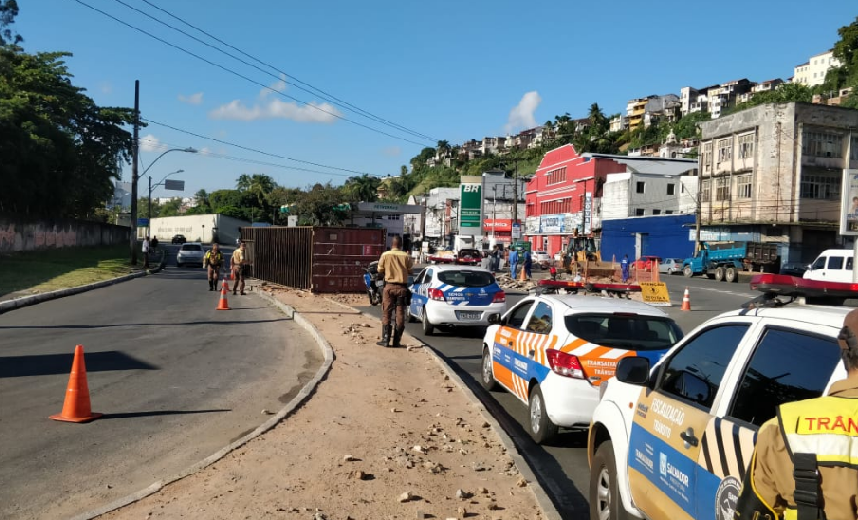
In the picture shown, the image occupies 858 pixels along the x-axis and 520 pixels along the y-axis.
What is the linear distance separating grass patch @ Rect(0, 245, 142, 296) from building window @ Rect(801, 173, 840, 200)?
43313 millimetres

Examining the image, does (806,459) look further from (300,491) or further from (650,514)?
(300,491)

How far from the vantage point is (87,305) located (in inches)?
788

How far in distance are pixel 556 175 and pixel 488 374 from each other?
70.3 m

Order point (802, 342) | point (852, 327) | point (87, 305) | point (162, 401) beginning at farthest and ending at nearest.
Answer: point (87, 305) < point (162, 401) < point (802, 342) < point (852, 327)

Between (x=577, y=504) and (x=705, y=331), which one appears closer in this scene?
(x=705, y=331)

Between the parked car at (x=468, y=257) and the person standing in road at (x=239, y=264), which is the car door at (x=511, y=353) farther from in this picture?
the parked car at (x=468, y=257)

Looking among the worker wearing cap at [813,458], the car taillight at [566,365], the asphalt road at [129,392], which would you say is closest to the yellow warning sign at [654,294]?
the asphalt road at [129,392]

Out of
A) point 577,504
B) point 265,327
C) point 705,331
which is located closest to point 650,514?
point 705,331

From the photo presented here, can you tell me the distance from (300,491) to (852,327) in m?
3.92

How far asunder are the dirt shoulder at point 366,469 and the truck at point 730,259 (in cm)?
3768

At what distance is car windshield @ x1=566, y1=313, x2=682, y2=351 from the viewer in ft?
23.6

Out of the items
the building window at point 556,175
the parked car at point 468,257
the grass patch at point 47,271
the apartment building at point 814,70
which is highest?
the apartment building at point 814,70

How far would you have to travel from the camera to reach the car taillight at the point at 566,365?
22.4 feet

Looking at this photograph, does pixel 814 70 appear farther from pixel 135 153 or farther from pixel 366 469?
pixel 366 469
